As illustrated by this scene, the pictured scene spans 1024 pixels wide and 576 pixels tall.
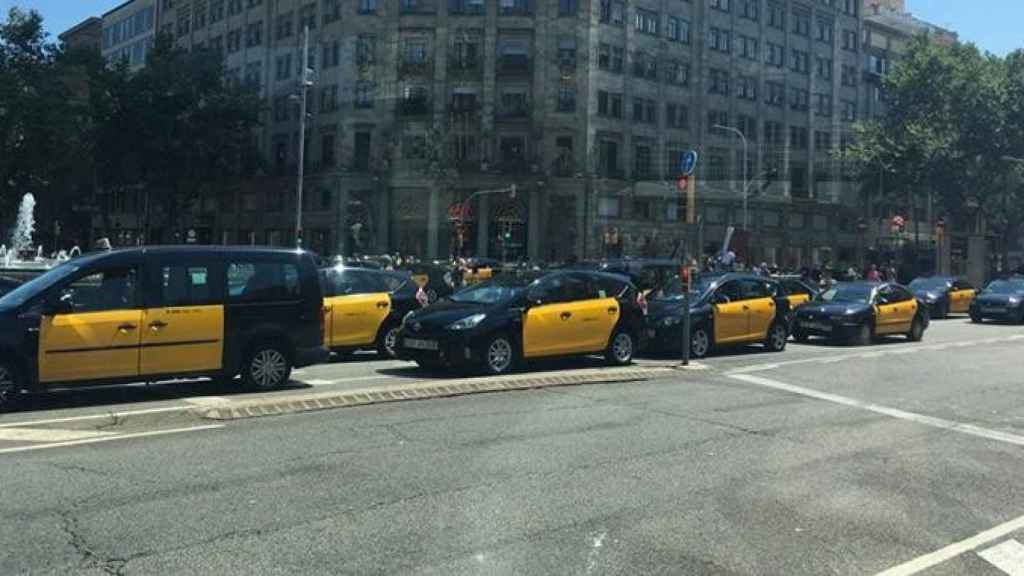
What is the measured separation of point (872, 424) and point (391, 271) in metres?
8.93

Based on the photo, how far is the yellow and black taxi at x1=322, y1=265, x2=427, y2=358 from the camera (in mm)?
15148

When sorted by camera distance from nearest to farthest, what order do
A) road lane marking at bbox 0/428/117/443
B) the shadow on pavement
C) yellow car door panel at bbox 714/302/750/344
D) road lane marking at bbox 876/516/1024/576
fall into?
road lane marking at bbox 876/516/1024/576 → road lane marking at bbox 0/428/117/443 → the shadow on pavement → yellow car door panel at bbox 714/302/750/344

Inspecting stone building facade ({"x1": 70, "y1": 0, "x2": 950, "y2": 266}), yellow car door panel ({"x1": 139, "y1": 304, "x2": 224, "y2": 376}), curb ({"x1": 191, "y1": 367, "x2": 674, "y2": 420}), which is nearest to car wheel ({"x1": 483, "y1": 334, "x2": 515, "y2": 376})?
curb ({"x1": 191, "y1": 367, "x2": 674, "y2": 420})

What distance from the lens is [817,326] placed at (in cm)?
2009

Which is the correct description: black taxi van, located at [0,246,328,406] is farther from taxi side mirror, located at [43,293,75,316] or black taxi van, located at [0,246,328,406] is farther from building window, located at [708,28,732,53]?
building window, located at [708,28,732,53]

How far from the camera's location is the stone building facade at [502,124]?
203 feet

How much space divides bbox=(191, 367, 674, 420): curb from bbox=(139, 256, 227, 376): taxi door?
111cm

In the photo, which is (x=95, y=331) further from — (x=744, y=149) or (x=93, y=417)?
(x=744, y=149)

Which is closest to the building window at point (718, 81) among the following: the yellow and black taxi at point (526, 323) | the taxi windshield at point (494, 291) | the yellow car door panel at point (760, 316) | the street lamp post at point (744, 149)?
the street lamp post at point (744, 149)

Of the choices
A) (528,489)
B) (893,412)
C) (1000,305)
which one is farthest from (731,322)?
(1000,305)

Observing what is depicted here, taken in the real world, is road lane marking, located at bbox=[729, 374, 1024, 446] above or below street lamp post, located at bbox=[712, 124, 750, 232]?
below

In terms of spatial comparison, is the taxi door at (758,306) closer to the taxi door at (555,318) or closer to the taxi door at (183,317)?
the taxi door at (555,318)

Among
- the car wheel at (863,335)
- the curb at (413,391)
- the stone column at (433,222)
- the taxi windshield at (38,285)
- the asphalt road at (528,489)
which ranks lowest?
the asphalt road at (528,489)

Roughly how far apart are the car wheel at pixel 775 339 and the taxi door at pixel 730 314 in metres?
0.68
